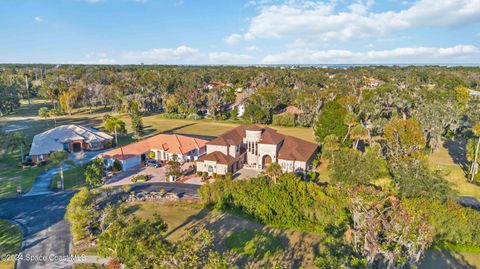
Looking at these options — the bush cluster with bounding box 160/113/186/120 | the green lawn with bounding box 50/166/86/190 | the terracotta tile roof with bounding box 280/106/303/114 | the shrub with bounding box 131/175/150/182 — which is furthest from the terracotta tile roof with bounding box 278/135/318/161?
the bush cluster with bounding box 160/113/186/120

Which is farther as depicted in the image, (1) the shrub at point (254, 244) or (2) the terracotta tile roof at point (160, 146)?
(2) the terracotta tile roof at point (160, 146)

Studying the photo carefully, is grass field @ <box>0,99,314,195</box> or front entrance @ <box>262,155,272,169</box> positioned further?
grass field @ <box>0,99,314,195</box>

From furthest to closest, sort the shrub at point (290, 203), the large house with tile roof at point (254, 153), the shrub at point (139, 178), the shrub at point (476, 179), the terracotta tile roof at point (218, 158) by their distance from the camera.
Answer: the large house with tile roof at point (254, 153)
the terracotta tile roof at point (218, 158)
the shrub at point (139, 178)
the shrub at point (476, 179)
the shrub at point (290, 203)

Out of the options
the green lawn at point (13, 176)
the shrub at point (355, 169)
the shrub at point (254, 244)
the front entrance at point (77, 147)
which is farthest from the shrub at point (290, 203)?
the front entrance at point (77, 147)

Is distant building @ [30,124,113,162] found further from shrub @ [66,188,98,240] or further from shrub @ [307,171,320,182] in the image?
shrub @ [307,171,320,182]

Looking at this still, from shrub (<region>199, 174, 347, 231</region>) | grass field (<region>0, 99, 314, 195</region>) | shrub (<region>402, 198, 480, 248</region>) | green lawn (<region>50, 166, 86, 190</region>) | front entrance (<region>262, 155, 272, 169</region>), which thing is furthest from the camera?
grass field (<region>0, 99, 314, 195</region>)

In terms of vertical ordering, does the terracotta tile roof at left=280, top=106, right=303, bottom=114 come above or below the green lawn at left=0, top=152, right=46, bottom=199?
above

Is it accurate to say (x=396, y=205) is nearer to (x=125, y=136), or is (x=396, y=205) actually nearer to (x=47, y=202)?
(x=47, y=202)

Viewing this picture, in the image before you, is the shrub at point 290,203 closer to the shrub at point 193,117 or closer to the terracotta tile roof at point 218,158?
the terracotta tile roof at point 218,158
